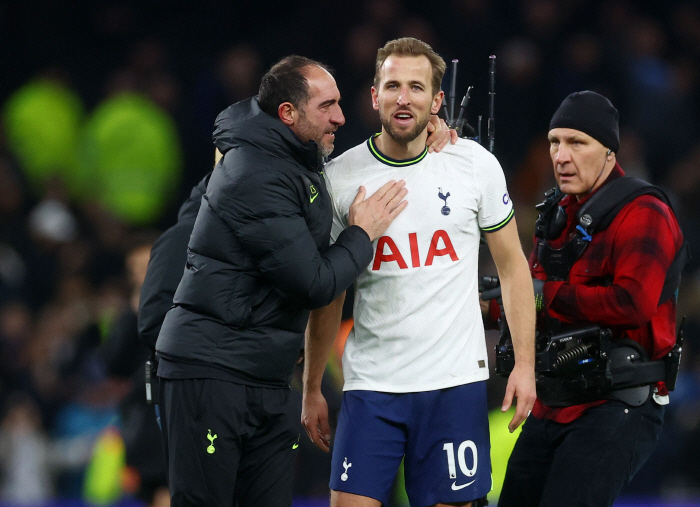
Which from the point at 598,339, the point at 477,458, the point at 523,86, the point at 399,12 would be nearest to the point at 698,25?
the point at 523,86

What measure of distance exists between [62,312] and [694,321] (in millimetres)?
4438

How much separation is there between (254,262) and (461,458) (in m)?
0.99

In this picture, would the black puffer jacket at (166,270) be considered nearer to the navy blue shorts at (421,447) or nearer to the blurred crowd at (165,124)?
the navy blue shorts at (421,447)

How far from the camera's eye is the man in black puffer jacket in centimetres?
314

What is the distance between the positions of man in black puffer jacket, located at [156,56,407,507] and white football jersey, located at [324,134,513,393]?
17 cm

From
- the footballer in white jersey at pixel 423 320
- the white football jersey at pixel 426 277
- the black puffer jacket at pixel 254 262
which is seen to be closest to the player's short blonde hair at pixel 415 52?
the footballer in white jersey at pixel 423 320

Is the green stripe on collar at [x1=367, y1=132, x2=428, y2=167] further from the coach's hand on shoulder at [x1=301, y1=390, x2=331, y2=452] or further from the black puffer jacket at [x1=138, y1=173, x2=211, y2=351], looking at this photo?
the coach's hand on shoulder at [x1=301, y1=390, x2=331, y2=452]

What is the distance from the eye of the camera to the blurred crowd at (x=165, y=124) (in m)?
6.65

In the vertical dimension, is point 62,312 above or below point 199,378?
below

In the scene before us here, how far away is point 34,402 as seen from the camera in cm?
665

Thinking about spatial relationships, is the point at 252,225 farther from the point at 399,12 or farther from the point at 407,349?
the point at 399,12

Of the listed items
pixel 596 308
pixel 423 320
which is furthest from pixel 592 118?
pixel 423 320

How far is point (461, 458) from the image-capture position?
3385mm

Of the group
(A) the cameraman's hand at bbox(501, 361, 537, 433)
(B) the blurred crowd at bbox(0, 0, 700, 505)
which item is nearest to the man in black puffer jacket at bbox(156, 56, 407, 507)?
(A) the cameraman's hand at bbox(501, 361, 537, 433)
